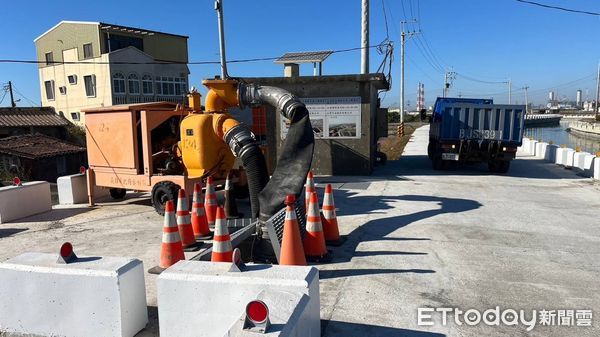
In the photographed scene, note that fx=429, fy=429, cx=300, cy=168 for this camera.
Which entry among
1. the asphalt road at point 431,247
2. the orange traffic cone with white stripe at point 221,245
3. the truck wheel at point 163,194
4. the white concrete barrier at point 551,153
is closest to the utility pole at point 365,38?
the asphalt road at point 431,247

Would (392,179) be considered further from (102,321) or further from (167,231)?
(102,321)

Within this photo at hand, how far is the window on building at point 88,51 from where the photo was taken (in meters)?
40.7

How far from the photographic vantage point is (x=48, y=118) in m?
31.7

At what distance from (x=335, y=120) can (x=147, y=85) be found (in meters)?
34.4

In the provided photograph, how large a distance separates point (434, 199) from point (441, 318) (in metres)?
5.83

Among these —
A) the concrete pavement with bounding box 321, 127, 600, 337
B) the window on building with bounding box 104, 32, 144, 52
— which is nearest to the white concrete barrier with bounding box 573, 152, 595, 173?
the concrete pavement with bounding box 321, 127, 600, 337

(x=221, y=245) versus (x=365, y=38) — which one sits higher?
(x=365, y=38)

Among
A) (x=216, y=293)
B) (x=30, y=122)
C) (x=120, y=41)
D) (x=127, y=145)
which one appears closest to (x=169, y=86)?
(x=120, y=41)

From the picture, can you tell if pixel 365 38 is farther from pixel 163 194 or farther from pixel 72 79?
pixel 72 79

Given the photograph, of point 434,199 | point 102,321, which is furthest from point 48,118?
point 102,321

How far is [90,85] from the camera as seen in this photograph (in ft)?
135

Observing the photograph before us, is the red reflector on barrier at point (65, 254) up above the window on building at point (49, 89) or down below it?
below

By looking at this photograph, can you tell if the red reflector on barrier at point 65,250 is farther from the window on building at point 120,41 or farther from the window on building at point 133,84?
the window on building at point 120,41

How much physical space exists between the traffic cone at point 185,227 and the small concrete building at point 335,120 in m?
6.49
